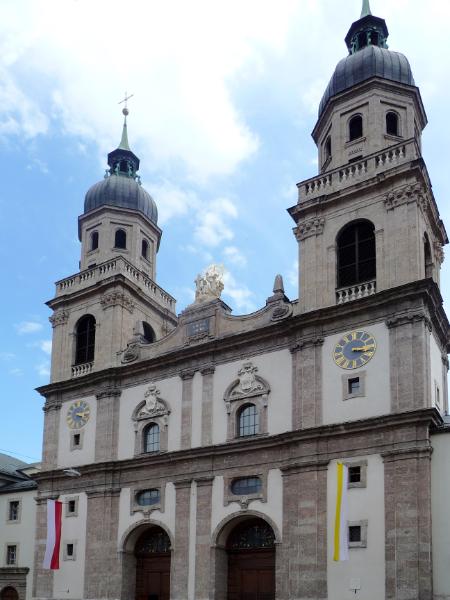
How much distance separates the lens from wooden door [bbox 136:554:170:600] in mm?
41469

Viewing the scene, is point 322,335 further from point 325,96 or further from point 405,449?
point 325,96

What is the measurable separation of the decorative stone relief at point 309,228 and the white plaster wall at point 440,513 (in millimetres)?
12506

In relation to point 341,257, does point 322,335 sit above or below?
below

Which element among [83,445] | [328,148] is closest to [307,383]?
[328,148]

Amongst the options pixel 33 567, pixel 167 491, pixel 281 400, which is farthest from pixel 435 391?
pixel 33 567

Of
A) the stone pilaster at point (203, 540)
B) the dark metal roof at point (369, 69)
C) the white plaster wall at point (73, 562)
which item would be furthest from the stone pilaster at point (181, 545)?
the dark metal roof at point (369, 69)

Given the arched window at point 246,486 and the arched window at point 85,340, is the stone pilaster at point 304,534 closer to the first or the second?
the arched window at point 246,486

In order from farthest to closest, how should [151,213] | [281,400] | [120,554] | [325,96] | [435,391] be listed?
[151,213]
[325,96]
[120,554]
[281,400]
[435,391]

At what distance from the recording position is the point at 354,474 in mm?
35281

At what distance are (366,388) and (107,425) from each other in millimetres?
16514

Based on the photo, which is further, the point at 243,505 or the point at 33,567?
the point at 33,567

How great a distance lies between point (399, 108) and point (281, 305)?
12.7 metres

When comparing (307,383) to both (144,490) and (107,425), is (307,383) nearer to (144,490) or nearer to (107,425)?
(144,490)

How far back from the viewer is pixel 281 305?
40969 millimetres
